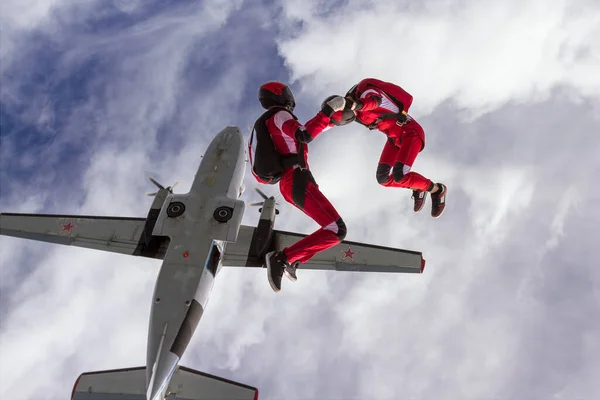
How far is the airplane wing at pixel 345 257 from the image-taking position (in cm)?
Result: 2003

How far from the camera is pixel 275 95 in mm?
10297

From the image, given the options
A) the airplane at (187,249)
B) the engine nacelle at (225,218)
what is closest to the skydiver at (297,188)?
the airplane at (187,249)

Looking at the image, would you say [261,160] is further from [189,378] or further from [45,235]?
[45,235]

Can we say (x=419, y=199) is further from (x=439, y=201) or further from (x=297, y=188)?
(x=297, y=188)

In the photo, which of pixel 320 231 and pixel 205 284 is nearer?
pixel 320 231

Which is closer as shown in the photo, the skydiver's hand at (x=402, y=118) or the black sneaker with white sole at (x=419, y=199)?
the skydiver's hand at (x=402, y=118)

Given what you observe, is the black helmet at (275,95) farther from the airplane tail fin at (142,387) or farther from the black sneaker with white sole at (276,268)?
the airplane tail fin at (142,387)

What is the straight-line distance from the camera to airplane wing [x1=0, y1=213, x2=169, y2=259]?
22625mm

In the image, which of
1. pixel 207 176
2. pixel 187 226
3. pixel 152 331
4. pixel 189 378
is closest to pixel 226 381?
pixel 189 378

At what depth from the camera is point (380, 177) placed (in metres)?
12.1

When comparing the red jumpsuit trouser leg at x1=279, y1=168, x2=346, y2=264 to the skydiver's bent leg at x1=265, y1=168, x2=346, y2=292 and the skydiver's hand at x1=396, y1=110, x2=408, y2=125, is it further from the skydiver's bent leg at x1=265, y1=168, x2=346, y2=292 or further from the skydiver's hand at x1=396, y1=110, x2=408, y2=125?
the skydiver's hand at x1=396, y1=110, x2=408, y2=125

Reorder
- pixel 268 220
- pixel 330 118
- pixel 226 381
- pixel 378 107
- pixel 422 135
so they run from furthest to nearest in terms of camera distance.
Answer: pixel 268 220
pixel 226 381
pixel 422 135
pixel 378 107
pixel 330 118

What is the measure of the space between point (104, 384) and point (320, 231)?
38.6 ft

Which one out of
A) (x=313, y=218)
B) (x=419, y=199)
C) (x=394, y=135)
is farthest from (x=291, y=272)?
(x=419, y=199)
